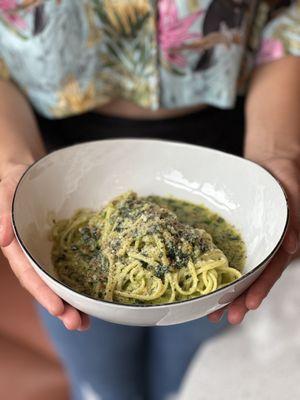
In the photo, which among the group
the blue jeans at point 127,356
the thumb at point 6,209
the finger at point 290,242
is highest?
the thumb at point 6,209

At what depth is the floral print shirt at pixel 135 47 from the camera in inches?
42.9

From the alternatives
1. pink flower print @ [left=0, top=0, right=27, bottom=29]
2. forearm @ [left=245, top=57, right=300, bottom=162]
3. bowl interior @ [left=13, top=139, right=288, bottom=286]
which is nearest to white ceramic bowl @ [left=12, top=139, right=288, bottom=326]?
bowl interior @ [left=13, top=139, right=288, bottom=286]

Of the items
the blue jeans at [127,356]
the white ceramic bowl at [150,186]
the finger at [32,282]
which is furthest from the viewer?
the blue jeans at [127,356]

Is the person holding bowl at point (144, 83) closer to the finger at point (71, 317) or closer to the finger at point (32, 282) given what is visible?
the finger at point (32, 282)

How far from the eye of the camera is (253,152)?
3.71 feet

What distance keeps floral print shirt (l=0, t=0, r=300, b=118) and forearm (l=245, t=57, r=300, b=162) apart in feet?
0.14

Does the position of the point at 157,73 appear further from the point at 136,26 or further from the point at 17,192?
the point at 17,192

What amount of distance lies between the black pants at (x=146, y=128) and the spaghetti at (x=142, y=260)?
354 millimetres

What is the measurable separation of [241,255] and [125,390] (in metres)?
0.73

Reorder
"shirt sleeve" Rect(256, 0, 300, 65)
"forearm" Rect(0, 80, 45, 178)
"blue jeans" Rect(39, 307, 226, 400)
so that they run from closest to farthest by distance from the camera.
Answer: "forearm" Rect(0, 80, 45, 178)
"shirt sleeve" Rect(256, 0, 300, 65)
"blue jeans" Rect(39, 307, 226, 400)

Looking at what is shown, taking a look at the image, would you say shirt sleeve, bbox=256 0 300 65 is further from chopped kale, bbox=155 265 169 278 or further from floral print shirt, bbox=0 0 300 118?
chopped kale, bbox=155 265 169 278

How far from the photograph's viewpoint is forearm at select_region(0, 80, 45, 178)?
1.05 meters

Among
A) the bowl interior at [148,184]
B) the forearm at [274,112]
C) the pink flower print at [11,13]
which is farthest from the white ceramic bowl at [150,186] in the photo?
the pink flower print at [11,13]

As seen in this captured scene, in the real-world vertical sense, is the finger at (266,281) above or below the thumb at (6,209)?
below
